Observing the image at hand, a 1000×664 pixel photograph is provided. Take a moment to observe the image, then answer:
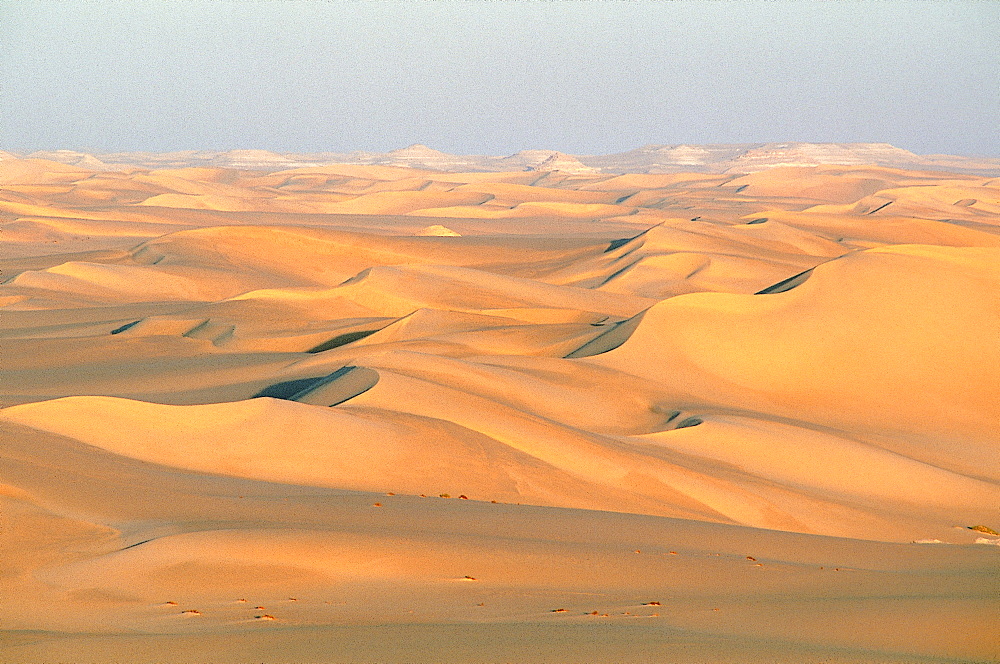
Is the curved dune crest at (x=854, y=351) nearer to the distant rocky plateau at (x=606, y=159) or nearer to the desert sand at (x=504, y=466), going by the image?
the desert sand at (x=504, y=466)

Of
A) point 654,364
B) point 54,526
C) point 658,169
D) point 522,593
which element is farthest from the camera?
point 658,169

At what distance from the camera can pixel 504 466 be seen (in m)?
10.0

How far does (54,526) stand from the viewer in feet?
21.9

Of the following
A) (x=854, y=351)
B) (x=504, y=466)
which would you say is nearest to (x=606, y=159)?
(x=854, y=351)

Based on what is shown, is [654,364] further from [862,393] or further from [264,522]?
[264,522]

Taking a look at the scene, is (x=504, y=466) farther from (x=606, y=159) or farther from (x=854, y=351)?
(x=606, y=159)

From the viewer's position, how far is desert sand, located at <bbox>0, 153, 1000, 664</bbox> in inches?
209

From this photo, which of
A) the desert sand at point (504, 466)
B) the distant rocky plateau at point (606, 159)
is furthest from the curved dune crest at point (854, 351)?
the distant rocky plateau at point (606, 159)

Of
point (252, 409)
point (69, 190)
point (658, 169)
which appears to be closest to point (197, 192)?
point (69, 190)

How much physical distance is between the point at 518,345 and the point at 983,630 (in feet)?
43.7

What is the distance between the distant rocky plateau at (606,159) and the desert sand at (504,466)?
376 ft

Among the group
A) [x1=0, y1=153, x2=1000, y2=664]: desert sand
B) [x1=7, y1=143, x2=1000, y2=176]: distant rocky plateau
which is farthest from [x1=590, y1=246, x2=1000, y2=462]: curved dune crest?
[x1=7, y1=143, x2=1000, y2=176]: distant rocky plateau

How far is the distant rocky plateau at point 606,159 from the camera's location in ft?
479

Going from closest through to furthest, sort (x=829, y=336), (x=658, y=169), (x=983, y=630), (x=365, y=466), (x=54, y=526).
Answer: (x=983, y=630) → (x=54, y=526) → (x=365, y=466) → (x=829, y=336) → (x=658, y=169)
